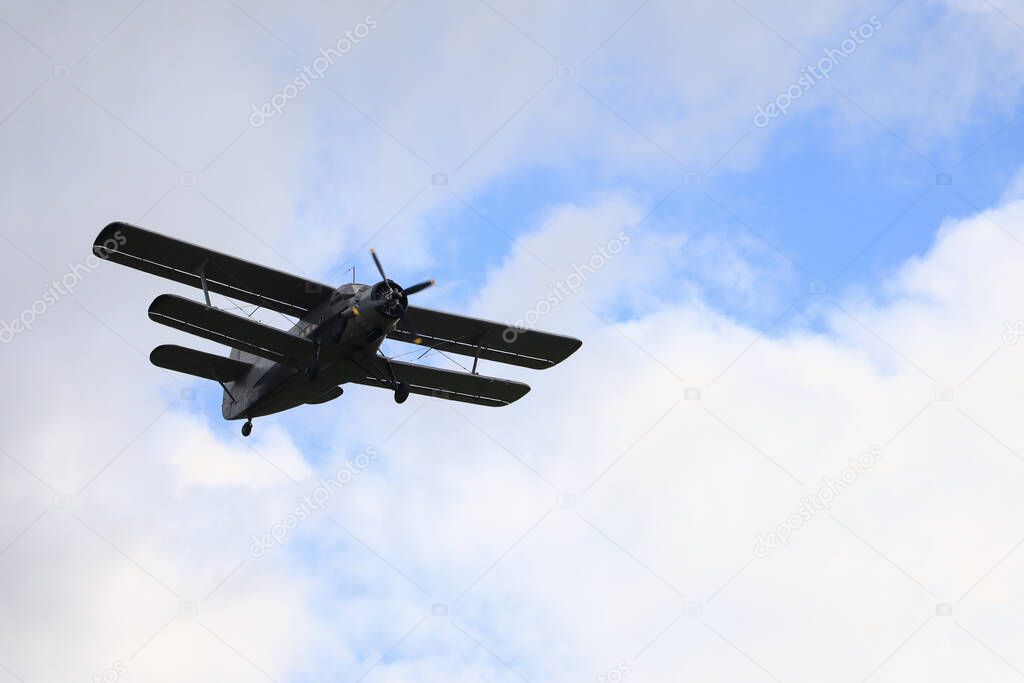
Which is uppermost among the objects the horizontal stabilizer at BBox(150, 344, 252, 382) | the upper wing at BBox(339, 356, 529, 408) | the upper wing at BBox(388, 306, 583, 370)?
the upper wing at BBox(388, 306, 583, 370)

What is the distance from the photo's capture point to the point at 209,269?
121 feet

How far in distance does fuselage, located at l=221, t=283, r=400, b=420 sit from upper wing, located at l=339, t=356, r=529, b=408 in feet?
4.11

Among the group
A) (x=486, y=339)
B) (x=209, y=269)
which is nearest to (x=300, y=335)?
(x=209, y=269)

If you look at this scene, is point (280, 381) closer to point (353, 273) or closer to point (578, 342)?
point (353, 273)

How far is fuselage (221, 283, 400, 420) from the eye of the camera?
115ft

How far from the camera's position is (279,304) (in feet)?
124

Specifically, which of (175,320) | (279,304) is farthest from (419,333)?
(175,320)

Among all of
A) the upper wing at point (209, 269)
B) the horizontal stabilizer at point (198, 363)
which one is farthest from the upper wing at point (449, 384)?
the horizontal stabilizer at point (198, 363)

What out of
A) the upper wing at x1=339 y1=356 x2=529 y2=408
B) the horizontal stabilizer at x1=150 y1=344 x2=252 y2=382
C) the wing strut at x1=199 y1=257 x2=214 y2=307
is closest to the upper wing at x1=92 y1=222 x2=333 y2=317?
the wing strut at x1=199 y1=257 x2=214 y2=307

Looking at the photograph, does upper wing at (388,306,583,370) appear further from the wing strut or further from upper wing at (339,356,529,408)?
the wing strut

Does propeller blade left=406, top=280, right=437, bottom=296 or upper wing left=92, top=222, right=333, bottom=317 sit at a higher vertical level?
propeller blade left=406, top=280, right=437, bottom=296

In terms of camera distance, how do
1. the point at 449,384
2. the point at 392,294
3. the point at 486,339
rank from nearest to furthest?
the point at 392,294, the point at 449,384, the point at 486,339

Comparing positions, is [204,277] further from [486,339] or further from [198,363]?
[486,339]

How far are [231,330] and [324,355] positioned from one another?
9.01 feet
